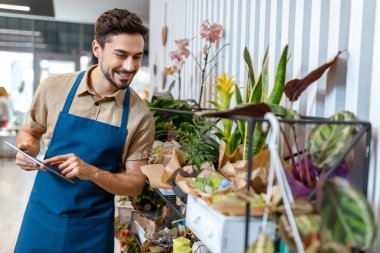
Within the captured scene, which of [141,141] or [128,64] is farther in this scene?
[141,141]

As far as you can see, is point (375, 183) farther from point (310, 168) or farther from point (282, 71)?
point (282, 71)

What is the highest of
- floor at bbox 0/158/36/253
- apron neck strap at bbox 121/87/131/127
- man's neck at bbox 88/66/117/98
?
man's neck at bbox 88/66/117/98

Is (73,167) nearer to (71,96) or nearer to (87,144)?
(87,144)

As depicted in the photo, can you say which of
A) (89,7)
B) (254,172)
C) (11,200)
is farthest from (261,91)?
(89,7)

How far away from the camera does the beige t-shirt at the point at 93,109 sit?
5.74 feet

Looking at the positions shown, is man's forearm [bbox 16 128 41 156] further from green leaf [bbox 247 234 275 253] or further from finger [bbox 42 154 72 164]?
green leaf [bbox 247 234 275 253]

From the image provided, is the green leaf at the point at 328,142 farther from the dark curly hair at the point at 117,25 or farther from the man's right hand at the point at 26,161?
the man's right hand at the point at 26,161

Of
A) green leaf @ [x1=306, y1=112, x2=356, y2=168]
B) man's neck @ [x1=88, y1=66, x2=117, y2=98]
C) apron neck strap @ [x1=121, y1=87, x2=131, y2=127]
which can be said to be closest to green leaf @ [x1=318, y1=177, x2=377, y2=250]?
green leaf @ [x1=306, y1=112, x2=356, y2=168]

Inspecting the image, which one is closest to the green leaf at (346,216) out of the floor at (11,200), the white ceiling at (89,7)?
the floor at (11,200)

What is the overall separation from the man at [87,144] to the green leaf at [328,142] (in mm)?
912

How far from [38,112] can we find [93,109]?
0.29m

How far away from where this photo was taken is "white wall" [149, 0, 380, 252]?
106cm

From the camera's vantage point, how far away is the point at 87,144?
5.59ft

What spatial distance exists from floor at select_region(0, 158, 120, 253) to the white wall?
263 centimetres
